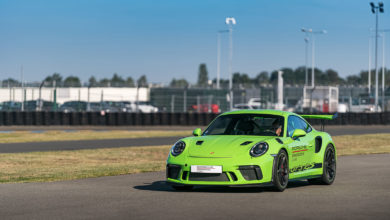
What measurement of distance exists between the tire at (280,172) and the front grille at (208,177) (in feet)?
2.21

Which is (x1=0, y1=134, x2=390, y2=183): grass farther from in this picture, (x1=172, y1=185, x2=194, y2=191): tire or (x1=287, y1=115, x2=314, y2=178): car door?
(x1=287, y1=115, x2=314, y2=178): car door

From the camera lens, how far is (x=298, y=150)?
34.2ft

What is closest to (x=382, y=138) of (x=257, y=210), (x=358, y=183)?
(x=358, y=183)

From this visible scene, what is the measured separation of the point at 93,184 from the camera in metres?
11.1

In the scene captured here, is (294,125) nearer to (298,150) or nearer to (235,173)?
(298,150)

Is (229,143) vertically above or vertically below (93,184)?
above

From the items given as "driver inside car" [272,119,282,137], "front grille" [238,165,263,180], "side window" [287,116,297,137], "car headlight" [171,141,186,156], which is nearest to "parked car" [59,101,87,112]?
"side window" [287,116,297,137]

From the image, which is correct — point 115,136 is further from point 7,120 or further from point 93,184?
point 93,184

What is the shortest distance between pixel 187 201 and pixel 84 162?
28.3 ft

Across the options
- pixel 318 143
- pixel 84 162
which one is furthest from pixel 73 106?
pixel 318 143

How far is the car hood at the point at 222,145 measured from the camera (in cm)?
952

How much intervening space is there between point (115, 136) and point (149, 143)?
5.49 metres

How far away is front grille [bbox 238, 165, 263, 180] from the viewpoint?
368 inches

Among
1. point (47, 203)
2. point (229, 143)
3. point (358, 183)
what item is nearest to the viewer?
point (47, 203)
